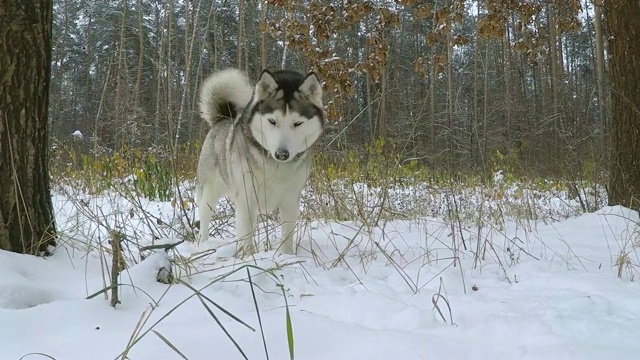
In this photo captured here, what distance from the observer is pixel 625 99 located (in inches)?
177

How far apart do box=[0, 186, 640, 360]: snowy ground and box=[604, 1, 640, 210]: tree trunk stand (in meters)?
2.61

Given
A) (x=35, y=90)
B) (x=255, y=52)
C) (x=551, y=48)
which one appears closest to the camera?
(x=35, y=90)

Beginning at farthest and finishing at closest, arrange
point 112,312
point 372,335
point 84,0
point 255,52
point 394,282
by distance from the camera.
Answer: point 84,0, point 255,52, point 394,282, point 112,312, point 372,335

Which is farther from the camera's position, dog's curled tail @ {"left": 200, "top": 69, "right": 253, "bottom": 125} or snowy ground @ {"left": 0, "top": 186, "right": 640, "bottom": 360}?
dog's curled tail @ {"left": 200, "top": 69, "right": 253, "bottom": 125}

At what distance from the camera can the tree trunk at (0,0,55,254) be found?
2156 mm

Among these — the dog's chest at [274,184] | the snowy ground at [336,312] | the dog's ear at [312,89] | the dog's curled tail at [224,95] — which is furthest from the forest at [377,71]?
the snowy ground at [336,312]

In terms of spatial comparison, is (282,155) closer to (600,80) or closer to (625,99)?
(625,99)

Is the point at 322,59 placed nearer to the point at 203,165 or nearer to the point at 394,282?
the point at 203,165

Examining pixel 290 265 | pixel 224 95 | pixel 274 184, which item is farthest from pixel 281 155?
pixel 224 95

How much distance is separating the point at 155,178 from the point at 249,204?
3.72 metres

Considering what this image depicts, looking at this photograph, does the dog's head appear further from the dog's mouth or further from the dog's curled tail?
the dog's curled tail

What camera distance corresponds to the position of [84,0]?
88.3ft

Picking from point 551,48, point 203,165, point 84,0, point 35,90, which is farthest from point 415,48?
point 35,90

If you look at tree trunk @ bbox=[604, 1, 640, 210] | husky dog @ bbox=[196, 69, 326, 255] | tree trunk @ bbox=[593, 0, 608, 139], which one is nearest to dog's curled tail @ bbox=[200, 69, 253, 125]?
husky dog @ bbox=[196, 69, 326, 255]
